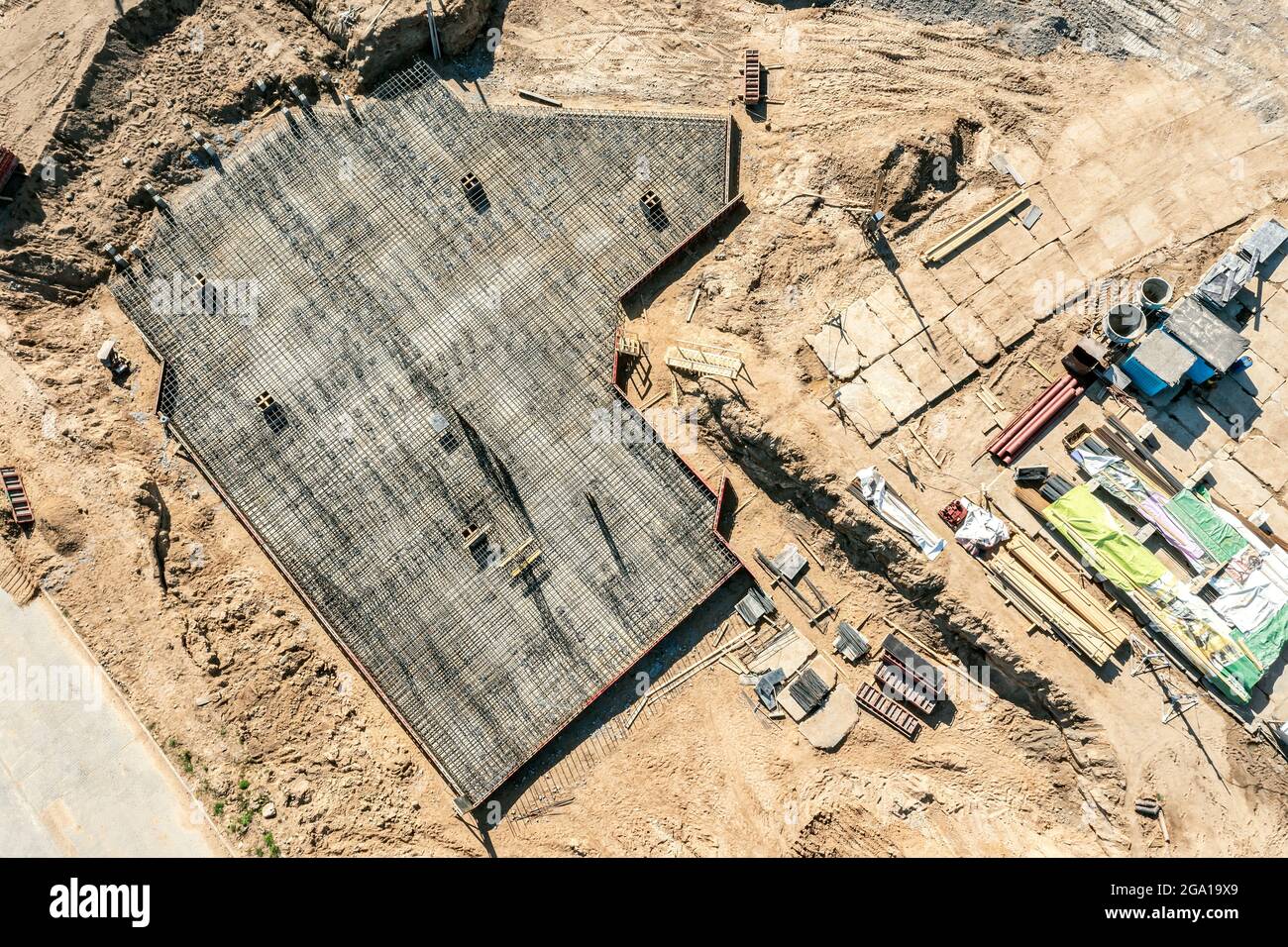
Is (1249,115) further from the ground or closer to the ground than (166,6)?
further from the ground

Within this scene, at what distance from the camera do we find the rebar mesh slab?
91.0ft

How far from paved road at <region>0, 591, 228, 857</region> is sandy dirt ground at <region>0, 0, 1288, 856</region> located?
2.83ft

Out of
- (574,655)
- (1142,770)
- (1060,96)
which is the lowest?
(574,655)

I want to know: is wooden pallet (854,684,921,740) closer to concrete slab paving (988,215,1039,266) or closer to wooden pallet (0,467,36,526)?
concrete slab paving (988,215,1039,266)

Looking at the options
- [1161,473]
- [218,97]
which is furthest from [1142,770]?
[218,97]

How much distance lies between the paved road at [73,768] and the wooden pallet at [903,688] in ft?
69.8

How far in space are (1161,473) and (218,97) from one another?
33383mm

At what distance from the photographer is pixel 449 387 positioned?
28.4 metres

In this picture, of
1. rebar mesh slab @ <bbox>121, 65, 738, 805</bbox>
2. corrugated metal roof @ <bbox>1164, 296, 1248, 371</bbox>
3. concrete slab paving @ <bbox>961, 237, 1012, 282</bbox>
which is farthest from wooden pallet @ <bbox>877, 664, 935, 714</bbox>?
corrugated metal roof @ <bbox>1164, 296, 1248, 371</bbox>

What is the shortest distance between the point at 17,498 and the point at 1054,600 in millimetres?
32476

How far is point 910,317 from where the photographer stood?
27.3 meters

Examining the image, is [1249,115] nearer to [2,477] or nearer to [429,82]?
[429,82]

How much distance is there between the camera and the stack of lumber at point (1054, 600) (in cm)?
2550
